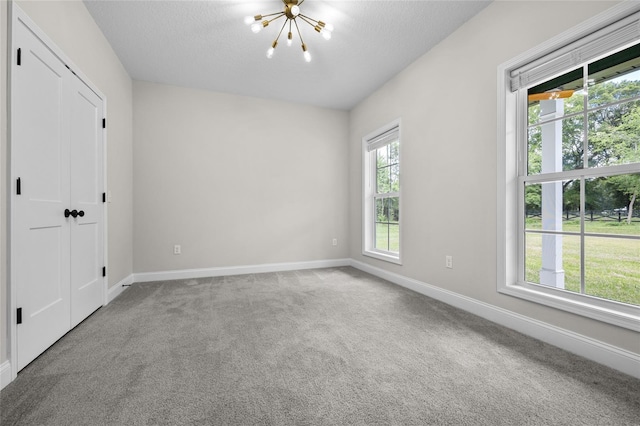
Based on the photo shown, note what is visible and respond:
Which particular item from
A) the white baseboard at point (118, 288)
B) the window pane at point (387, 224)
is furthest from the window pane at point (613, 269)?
the white baseboard at point (118, 288)

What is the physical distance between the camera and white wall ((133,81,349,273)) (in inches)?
151

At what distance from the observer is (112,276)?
3021mm

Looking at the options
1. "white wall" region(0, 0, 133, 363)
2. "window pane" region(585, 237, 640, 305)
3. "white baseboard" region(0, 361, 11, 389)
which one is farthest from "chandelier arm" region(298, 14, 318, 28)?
"white baseboard" region(0, 361, 11, 389)

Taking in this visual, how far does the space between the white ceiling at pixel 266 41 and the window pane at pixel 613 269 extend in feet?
7.02

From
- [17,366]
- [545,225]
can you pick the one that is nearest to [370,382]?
[545,225]

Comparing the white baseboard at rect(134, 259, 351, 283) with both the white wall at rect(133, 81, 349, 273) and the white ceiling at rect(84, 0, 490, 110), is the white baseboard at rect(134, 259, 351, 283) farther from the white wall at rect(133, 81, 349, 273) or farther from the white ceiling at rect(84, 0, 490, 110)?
the white ceiling at rect(84, 0, 490, 110)

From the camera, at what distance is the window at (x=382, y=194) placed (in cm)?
386

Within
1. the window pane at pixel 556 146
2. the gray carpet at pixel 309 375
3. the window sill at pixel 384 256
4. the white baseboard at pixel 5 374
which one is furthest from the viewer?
the window sill at pixel 384 256

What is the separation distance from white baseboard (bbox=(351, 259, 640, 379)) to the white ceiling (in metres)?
2.63

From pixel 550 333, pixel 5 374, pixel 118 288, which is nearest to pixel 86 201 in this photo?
pixel 118 288

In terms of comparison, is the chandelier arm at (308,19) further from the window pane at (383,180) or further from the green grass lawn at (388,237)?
the green grass lawn at (388,237)

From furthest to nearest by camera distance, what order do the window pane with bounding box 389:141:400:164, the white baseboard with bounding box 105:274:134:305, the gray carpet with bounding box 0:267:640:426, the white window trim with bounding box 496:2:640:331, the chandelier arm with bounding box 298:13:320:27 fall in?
the window pane with bounding box 389:141:400:164 < the white baseboard with bounding box 105:274:134:305 < the chandelier arm with bounding box 298:13:320:27 < the white window trim with bounding box 496:2:640:331 < the gray carpet with bounding box 0:267:640:426

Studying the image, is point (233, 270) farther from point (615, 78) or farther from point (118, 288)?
point (615, 78)

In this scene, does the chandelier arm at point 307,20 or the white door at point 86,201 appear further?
the chandelier arm at point 307,20
